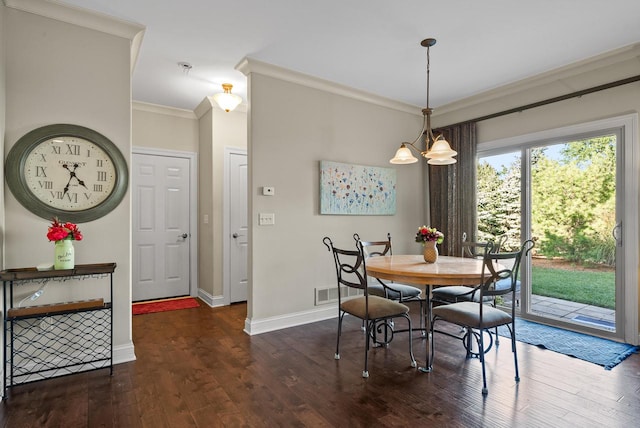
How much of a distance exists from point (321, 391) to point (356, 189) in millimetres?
2480

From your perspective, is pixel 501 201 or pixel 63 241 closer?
pixel 63 241

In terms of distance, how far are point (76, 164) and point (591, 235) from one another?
15.4ft

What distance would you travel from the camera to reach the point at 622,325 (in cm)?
321

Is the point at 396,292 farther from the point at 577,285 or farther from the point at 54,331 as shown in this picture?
the point at 54,331

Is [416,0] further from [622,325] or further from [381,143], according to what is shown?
[622,325]

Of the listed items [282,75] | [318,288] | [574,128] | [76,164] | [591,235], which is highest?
[282,75]

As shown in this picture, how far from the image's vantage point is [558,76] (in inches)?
141

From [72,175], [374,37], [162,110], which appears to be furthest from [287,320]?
[162,110]

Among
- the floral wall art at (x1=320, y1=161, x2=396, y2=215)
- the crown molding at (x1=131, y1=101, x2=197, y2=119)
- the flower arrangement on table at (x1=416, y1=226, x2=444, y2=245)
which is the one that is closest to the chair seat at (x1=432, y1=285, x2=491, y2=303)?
the flower arrangement on table at (x1=416, y1=226, x2=444, y2=245)

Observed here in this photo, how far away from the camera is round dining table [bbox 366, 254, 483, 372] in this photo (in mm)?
2414

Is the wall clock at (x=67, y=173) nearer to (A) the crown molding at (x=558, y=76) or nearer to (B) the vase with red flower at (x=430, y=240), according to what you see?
(B) the vase with red flower at (x=430, y=240)

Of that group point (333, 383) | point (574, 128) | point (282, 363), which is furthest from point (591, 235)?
point (282, 363)

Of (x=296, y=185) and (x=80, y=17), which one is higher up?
(x=80, y=17)

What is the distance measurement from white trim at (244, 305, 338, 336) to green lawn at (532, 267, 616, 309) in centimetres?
232
